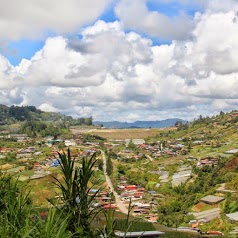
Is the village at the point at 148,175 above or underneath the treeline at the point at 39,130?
underneath

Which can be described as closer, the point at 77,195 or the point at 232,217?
the point at 77,195

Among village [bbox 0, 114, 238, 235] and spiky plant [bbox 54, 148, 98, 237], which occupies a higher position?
spiky plant [bbox 54, 148, 98, 237]

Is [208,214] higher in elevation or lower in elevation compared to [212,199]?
lower

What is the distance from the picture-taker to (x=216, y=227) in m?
46.0

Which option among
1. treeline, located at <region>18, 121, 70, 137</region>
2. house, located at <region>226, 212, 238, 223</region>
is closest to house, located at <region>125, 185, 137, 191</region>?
house, located at <region>226, 212, 238, 223</region>

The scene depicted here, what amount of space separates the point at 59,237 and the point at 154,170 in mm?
88784

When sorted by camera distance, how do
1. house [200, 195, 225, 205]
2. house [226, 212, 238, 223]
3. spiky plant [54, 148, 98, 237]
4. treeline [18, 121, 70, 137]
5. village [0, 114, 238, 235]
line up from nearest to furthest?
1. spiky plant [54, 148, 98, 237]
2. house [226, 212, 238, 223]
3. village [0, 114, 238, 235]
4. house [200, 195, 225, 205]
5. treeline [18, 121, 70, 137]

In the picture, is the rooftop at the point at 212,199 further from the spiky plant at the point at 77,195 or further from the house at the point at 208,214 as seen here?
the spiky plant at the point at 77,195

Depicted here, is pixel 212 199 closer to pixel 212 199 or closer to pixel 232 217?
pixel 212 199

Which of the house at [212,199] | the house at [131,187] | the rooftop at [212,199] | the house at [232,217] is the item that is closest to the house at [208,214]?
the house at [212,199]

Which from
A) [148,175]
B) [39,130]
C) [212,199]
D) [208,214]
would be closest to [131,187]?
[148,175]

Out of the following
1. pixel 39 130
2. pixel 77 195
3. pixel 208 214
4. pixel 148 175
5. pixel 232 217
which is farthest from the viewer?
pixel 39 130

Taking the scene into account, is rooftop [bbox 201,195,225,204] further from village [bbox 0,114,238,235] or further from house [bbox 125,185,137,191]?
house [bbox 125,185,137,191]

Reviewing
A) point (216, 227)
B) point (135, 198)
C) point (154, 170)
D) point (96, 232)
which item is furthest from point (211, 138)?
Answer: point (96, 232)
